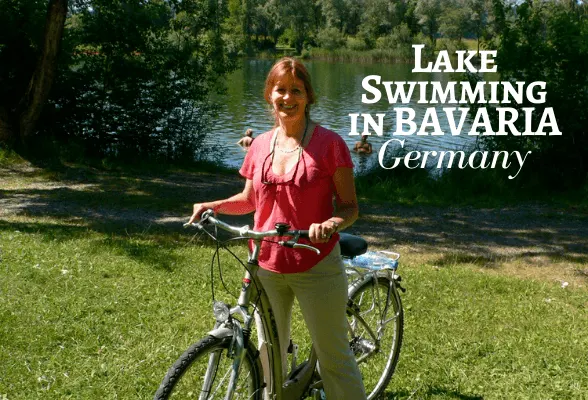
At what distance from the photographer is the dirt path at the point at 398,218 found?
860cm

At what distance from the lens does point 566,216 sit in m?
11.6

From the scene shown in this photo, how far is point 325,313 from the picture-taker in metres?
3.07

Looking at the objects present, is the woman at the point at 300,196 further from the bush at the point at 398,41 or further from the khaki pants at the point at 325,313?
the bush at the point at 398,41

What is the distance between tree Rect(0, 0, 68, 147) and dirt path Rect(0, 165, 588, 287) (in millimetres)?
1256

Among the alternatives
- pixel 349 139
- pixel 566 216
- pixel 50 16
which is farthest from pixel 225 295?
pixel 349 139

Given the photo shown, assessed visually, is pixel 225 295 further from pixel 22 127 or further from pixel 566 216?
pixel 22 127

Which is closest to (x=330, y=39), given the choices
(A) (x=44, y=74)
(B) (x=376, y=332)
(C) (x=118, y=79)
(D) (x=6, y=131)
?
(C) (x=118, y=79)

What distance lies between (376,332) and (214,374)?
4.65 feet

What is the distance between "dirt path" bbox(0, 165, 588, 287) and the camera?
8.60 metres

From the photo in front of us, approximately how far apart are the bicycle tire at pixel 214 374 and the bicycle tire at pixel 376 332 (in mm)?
862

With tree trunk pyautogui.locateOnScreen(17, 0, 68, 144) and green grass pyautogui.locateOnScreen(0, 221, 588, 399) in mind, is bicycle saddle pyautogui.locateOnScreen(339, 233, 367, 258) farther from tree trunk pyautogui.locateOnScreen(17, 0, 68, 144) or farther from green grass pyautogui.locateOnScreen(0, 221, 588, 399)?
tree trunk pyautogui.locateOnScreen(17, 0, 68, 144)

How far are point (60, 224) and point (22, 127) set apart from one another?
6252mm

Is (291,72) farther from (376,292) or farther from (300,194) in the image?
(376,292)

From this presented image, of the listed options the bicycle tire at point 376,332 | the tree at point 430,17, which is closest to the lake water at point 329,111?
the bicycle tire at point 376,332
